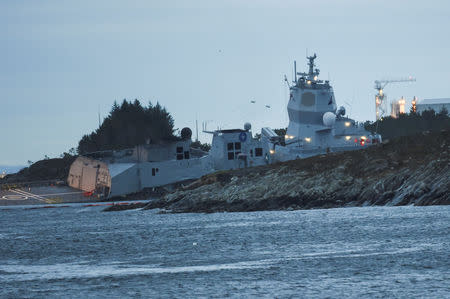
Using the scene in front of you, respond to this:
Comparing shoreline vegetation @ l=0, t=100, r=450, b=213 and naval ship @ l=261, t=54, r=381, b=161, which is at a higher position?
naval ship @ l=261, t=54, r=381, b=161

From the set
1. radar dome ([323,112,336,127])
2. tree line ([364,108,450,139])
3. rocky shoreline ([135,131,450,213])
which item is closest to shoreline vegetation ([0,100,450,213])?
rocky shoreline ([135,131,450,213])

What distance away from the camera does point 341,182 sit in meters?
77.6

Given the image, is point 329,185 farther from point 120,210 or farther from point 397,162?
point 120,210

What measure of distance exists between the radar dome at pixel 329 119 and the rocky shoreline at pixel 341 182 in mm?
20153

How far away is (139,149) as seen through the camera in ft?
432

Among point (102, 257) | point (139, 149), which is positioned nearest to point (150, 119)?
point (139, 149)

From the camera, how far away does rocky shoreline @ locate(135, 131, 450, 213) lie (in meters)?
68.6

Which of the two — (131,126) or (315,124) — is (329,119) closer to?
(315,124)

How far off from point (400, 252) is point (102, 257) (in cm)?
1623

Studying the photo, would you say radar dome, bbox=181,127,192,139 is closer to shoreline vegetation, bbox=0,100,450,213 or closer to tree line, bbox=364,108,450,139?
shoreline vegetation, bbox=0,100,450,213

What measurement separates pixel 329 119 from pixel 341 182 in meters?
34.1

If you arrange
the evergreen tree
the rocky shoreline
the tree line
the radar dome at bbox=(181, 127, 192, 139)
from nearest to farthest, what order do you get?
1. the rocky shoreline
2. the radar dome at bbox=(181, 127, 192, 139)
3. the evergreen tree
4. the tree line

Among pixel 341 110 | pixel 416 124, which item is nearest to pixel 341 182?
pixel 341 110

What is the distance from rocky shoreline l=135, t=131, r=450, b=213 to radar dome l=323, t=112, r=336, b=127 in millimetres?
20153
